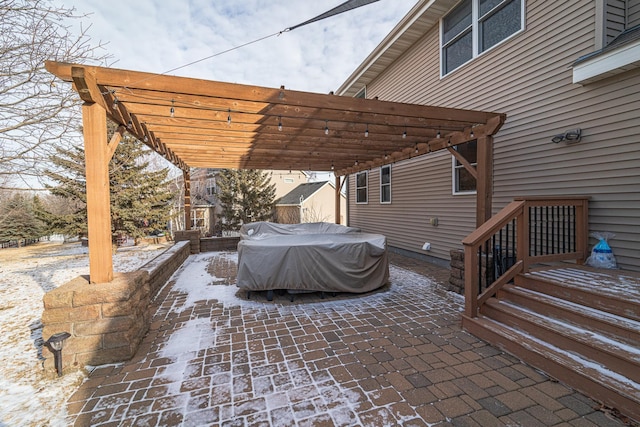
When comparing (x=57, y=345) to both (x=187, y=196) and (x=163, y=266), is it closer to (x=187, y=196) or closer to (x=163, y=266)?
(x=163, y=266)

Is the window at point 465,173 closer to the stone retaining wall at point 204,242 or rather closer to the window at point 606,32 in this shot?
the window at point 606,32

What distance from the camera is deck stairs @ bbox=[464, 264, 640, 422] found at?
6.40 feet

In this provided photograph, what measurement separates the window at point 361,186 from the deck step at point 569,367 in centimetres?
697

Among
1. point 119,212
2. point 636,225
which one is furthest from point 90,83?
point 119,212

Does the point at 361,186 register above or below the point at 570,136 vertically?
below

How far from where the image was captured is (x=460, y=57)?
5.66 meters

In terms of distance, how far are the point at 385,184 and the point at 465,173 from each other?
300cm

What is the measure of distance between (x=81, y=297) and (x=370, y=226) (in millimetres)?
7830

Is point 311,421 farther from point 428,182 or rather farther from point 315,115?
point 428,182

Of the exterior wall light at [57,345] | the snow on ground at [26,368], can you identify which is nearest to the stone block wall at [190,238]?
the snow on ground at [26,368]

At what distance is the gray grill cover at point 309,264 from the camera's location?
4.11 m

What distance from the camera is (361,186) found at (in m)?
9.98

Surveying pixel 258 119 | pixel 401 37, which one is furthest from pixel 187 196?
pixel 401 37

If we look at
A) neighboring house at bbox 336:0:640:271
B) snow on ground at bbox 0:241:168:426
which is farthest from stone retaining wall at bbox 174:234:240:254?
neighboring house at bbox 336:0:640:271
